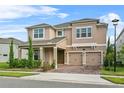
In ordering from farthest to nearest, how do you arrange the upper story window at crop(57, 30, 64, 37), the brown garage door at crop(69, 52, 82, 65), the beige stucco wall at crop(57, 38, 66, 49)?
the upper story window at crop(57, 30, 64, 37), the brown garage door at crop(69, 52, 82, 65), the beige stucco wall at crop(57, 38, 66, 49)

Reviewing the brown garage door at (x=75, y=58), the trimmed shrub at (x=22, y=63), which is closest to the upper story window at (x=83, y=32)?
the brown garage door at (x=75, y=58)

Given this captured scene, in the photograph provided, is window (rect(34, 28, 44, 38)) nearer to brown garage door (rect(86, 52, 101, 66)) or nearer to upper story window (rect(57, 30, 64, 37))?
upper story window (rect(57, 30, 64, 37))

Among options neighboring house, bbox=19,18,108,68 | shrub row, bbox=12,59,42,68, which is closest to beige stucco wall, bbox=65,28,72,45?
neighboring house, bbox=19,18,108,68

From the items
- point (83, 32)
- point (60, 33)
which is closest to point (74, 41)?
point (83, 32)

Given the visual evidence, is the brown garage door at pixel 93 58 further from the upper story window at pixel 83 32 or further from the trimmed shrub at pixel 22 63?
the trimmed shrub at pixel 22 63

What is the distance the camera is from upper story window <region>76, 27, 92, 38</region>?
96.3 ft

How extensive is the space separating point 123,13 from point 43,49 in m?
10.9

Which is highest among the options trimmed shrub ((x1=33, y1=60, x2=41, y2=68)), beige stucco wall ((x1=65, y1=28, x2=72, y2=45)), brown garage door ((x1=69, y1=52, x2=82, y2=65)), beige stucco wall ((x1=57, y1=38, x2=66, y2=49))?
beige stucco wall ((x1=65, y1=28, x2=72, y2=45))

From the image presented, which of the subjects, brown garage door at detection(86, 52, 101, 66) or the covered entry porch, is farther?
brown garage door at detection(86, 52, 101, 66)

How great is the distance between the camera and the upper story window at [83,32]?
29.4 metres

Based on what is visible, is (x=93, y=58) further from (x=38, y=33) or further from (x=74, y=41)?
(x=38, y=33)

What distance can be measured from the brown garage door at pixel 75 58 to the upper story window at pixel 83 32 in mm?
2324

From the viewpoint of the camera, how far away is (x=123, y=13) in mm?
28641
